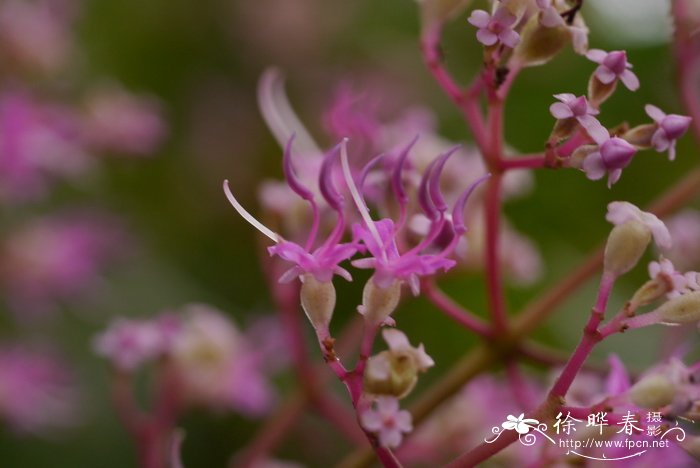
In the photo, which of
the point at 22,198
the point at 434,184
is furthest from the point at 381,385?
the point at 22,198

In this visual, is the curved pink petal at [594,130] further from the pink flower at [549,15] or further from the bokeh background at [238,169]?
the bokeh background at [238,169]

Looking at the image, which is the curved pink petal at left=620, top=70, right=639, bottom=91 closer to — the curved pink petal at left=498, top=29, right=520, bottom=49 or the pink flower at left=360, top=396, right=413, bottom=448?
the curved pink petal at left=498, top=29, right=520, bottom=49

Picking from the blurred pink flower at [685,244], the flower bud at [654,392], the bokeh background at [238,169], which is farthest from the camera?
the bokeh background at [238,169]

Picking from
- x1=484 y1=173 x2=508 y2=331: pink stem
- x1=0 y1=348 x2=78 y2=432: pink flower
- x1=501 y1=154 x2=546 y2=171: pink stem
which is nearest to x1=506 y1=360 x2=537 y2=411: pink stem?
x1=484 y1=173 x2=508 y2=331: pink stem

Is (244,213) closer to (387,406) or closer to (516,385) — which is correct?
(387,406)

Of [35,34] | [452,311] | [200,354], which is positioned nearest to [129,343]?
[200,354]

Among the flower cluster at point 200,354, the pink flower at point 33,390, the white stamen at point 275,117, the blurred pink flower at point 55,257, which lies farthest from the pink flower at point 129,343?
the blurred pink flower at point 55,257
